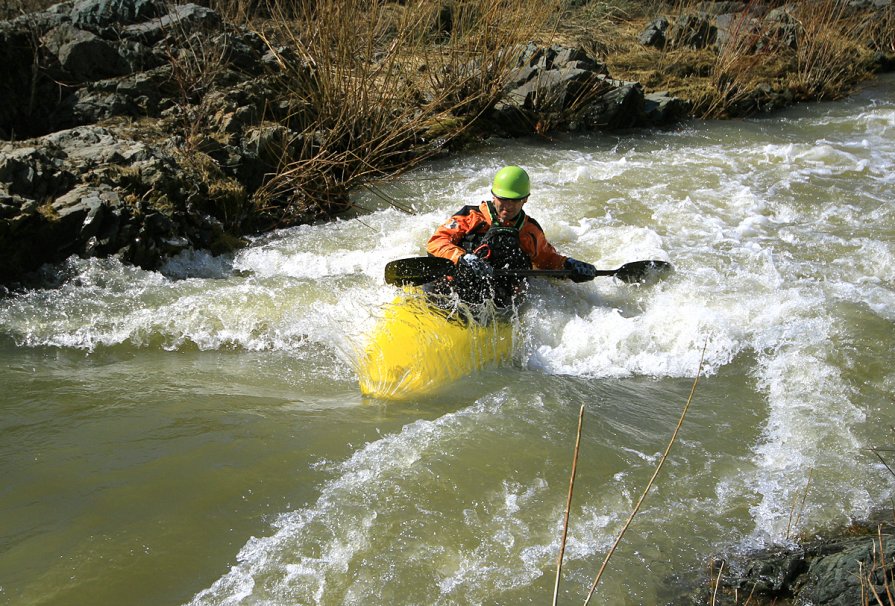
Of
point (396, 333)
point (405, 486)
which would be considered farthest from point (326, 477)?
point (396, 333)

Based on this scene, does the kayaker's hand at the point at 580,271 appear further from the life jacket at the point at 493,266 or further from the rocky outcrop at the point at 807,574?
the rocky outcrop at the point at 807,574

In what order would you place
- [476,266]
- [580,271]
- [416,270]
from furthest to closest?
[580,271] → [416,270] → [476,266]

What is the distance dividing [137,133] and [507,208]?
3.68 m

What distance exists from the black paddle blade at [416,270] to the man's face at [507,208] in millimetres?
465

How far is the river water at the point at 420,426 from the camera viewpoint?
2.87 m

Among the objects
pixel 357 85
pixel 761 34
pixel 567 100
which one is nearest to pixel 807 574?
pixel 357 85

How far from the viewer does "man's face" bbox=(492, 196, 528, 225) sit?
484cm

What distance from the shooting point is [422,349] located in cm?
423

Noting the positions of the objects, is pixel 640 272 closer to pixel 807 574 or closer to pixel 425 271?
pixel 425 271

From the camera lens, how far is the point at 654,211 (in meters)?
7.15

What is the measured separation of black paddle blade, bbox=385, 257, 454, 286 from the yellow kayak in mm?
194

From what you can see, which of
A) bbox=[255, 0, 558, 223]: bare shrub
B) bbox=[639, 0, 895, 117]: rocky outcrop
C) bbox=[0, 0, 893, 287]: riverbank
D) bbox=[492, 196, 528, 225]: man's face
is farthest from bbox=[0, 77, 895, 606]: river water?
bbox=[639, 0, 895, 117]: rocky outcrop

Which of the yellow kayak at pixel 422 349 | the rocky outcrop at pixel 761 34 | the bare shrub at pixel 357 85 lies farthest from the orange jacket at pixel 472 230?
the rocky outcrop at pixel 761 34

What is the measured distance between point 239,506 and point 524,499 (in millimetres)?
1175
